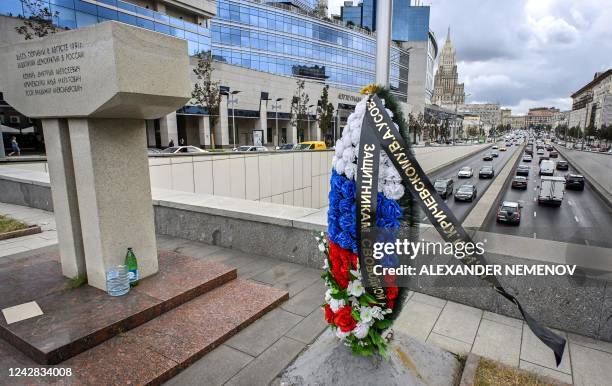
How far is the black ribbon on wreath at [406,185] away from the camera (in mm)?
2211

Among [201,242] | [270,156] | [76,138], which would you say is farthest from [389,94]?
[270,156]

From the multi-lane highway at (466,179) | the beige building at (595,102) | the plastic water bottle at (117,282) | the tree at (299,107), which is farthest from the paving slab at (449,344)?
the beige building at (595,102)

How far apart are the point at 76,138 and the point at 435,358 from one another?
450cm

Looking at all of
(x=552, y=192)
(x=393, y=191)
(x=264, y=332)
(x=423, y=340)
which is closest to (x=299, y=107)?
(x=552, y=192)

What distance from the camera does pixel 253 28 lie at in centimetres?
5856

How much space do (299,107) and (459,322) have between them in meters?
57.2

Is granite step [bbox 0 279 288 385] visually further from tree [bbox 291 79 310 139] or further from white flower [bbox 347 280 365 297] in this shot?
tree [bbox 291 79 310 139]

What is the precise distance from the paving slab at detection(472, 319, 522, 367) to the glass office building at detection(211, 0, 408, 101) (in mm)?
46982

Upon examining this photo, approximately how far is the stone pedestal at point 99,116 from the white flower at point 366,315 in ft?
9.75

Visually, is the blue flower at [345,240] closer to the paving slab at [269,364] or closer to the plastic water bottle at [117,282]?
the paving slab at [269,364]

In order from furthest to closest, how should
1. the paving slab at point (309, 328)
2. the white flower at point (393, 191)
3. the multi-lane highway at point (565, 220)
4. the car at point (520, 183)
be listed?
the car at point (520, 183) → the multi-lane highway at point (565, 220) → the paving slab at point (309, 328) → the white flower at point (393, 191)

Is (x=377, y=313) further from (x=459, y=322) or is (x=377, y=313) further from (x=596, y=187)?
(x=596, y=187)

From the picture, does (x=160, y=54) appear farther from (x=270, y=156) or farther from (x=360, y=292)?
(x=270, y=156)

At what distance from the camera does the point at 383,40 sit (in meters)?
2.63
